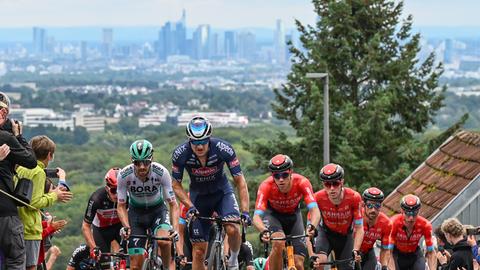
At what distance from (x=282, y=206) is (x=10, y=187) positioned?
14.1 feet

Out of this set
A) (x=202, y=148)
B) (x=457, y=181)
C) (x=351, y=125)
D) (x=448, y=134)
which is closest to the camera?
(x=202, y=148)

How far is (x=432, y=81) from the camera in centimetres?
5484

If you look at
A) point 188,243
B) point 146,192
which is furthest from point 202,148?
point 188,243

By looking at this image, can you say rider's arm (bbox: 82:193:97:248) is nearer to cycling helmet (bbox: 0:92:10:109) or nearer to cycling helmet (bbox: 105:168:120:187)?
cycling helmet (bbox: 105:168:120:187)

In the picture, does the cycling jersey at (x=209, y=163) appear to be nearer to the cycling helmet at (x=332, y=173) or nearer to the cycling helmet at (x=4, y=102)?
the cycling helmet at (x=332, y=173)

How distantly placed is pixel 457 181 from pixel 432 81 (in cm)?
2882

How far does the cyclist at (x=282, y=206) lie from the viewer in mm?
15102

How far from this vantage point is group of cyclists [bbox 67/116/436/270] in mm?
14969

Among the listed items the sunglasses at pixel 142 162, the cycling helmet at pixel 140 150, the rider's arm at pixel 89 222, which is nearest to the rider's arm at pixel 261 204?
the sunglasses at pixel 142 162

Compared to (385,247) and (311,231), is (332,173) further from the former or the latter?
(385,247)

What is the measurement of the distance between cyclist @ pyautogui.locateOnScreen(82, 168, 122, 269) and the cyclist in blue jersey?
1.16 meters

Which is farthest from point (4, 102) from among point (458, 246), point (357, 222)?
point (458, 246)

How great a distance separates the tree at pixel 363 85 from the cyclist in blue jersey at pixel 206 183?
33134 millimetres

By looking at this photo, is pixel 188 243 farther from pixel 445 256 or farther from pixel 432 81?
pixel 432 81
